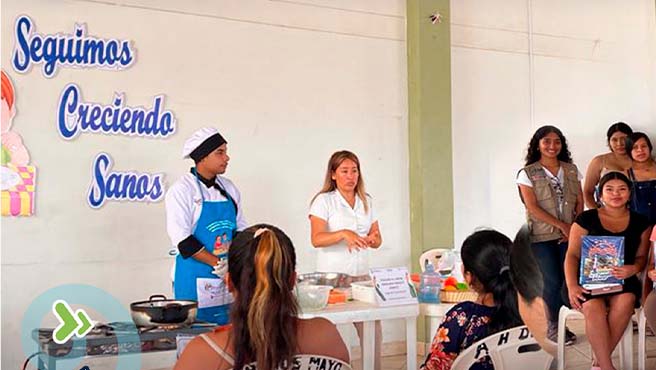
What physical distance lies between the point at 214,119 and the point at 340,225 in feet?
3.78

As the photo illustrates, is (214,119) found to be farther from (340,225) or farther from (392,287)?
(392,287)

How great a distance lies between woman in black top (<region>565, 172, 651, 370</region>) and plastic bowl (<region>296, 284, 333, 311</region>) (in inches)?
63.9

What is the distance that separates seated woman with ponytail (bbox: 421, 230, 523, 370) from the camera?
8.09 ft

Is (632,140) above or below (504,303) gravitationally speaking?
above

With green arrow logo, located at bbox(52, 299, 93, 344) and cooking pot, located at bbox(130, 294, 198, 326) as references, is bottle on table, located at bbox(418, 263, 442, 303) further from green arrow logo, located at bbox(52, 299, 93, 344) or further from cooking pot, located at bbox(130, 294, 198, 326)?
green arrow logo, located at bbox(52, 299, 93, 344)

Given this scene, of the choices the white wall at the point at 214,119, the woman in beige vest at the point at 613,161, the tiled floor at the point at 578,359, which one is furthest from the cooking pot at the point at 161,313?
the woman in beige vest at the point at 613,161

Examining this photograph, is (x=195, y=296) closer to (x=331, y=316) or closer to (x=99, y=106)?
(x=331, y=316)

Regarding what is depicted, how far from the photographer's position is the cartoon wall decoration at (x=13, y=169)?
4.05 m

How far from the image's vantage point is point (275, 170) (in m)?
4.90

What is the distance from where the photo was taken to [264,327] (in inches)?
78.6

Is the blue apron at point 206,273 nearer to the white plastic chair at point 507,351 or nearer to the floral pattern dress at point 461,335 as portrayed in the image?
the floral pattern dress at point 461,335

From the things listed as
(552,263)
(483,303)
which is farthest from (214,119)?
(483,303)

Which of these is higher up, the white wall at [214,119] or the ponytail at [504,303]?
the white wall at [214,119]

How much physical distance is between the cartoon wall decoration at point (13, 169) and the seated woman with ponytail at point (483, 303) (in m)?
2.59
